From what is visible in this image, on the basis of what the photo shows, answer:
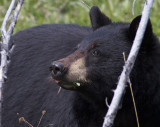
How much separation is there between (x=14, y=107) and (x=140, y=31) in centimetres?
248

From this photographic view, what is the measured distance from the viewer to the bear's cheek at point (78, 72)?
3.78m

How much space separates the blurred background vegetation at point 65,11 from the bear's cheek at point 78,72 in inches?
141

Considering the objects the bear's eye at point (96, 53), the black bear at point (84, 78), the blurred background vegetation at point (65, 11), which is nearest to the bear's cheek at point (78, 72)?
the black bear at point (84, 78)

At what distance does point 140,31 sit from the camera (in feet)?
10.6

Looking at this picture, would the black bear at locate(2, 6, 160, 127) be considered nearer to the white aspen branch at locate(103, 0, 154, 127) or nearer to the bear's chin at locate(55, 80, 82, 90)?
the bear's chin at locate(55, 80, 82, 90)

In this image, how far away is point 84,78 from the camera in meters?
3.93

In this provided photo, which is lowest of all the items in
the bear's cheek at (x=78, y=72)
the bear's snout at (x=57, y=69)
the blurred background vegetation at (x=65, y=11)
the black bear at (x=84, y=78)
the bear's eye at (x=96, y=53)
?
the blurred background vegetation at (x=65, y=11)

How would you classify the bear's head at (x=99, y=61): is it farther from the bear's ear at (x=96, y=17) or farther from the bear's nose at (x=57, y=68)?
the bear's ear at (x=96, y=17)

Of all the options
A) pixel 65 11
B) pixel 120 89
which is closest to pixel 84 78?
pixel 120 89

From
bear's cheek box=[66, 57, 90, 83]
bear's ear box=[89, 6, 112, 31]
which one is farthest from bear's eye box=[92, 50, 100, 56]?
bear's ear box=[89, 6, 112, 31]

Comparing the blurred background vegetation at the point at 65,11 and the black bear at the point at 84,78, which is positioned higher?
the black bear at the point at 84,78

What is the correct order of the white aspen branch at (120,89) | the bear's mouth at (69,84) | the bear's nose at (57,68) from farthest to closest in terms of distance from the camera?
the bear's mouth at (69,84), the bear's nose at (57,68), the white aspen branch at (120,89)

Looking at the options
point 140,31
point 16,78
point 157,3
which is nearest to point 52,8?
point 157,3

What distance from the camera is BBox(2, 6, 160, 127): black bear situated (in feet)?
13.1
